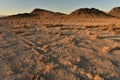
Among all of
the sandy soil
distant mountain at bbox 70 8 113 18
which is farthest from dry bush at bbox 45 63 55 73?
distant mountain at bbox 70 8 113 18

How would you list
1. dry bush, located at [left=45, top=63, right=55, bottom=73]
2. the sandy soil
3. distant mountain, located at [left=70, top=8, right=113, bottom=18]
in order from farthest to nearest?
distant mountain, located at [left=70, top=8, right=113, bottom=18] → dry bush, located at [left=45, top=63, right=55, bottom=73] → the sandy soil

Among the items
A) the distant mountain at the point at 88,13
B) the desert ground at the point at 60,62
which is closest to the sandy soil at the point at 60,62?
the desert ground at the point at 60,62

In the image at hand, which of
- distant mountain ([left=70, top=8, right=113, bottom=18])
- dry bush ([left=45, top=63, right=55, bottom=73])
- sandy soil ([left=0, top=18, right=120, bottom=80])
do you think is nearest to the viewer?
sandy soil ([left=0, top=18, right=120, bottom=80])

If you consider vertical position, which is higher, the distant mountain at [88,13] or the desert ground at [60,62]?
the desert ground at [60,62]

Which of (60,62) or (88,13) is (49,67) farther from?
(88,13)

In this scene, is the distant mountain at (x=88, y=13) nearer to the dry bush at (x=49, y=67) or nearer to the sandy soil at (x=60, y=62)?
the sandy soil at (x=60, y=62)

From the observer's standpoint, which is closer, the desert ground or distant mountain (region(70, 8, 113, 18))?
the desert ground

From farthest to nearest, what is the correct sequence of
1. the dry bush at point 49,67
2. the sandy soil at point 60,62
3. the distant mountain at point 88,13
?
the distant mountain at point 88,13 → the dry bush at point 49,67 → the sandy soil at point 60,62

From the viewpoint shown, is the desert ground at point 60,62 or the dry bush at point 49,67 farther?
the dry bush at point 49,67

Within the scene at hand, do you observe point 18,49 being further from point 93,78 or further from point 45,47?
point 93,78

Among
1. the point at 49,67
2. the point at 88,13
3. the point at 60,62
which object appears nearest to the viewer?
the point at 49,67

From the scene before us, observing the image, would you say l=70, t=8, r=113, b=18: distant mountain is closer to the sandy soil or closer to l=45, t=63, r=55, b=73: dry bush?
the sandy soil

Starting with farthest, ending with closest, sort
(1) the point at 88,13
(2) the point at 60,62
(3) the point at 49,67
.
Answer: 1. (1) the point at 88,13
2. (2) the point at 60,62
3. (3) the point at 49,67

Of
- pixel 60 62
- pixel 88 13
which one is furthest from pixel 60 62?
pixel 88 13
